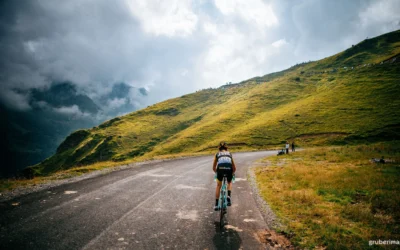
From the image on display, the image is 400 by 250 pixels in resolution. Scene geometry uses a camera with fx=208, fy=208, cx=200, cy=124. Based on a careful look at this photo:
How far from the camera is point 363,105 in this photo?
7206 cm

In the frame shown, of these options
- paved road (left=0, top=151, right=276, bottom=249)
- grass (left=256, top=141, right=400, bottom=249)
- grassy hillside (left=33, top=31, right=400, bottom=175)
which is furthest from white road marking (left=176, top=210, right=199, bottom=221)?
grassy hillside (left=33, top=31, right=400, bottom=175)

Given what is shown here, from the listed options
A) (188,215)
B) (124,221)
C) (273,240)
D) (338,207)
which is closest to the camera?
(273,240)

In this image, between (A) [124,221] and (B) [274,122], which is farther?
(B) [274,122]

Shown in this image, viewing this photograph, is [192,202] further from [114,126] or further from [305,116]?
[114,126]

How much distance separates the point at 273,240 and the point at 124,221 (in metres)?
5.30

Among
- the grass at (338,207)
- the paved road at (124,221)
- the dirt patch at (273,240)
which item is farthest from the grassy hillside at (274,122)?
the dirt patch at (273,240)

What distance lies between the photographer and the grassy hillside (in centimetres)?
6134

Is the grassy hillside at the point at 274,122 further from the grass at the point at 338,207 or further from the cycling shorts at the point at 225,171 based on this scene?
the cycling shorts at the point at 225,171

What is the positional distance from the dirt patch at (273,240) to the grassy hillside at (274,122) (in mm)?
53749

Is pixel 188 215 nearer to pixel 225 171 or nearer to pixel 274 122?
pixel 225 171

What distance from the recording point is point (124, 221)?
7.72m

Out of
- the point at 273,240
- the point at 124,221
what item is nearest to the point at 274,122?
the point at 273,240

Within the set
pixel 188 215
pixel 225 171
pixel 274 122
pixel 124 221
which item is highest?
pixel 274 122

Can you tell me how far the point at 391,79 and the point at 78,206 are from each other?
115175mm
